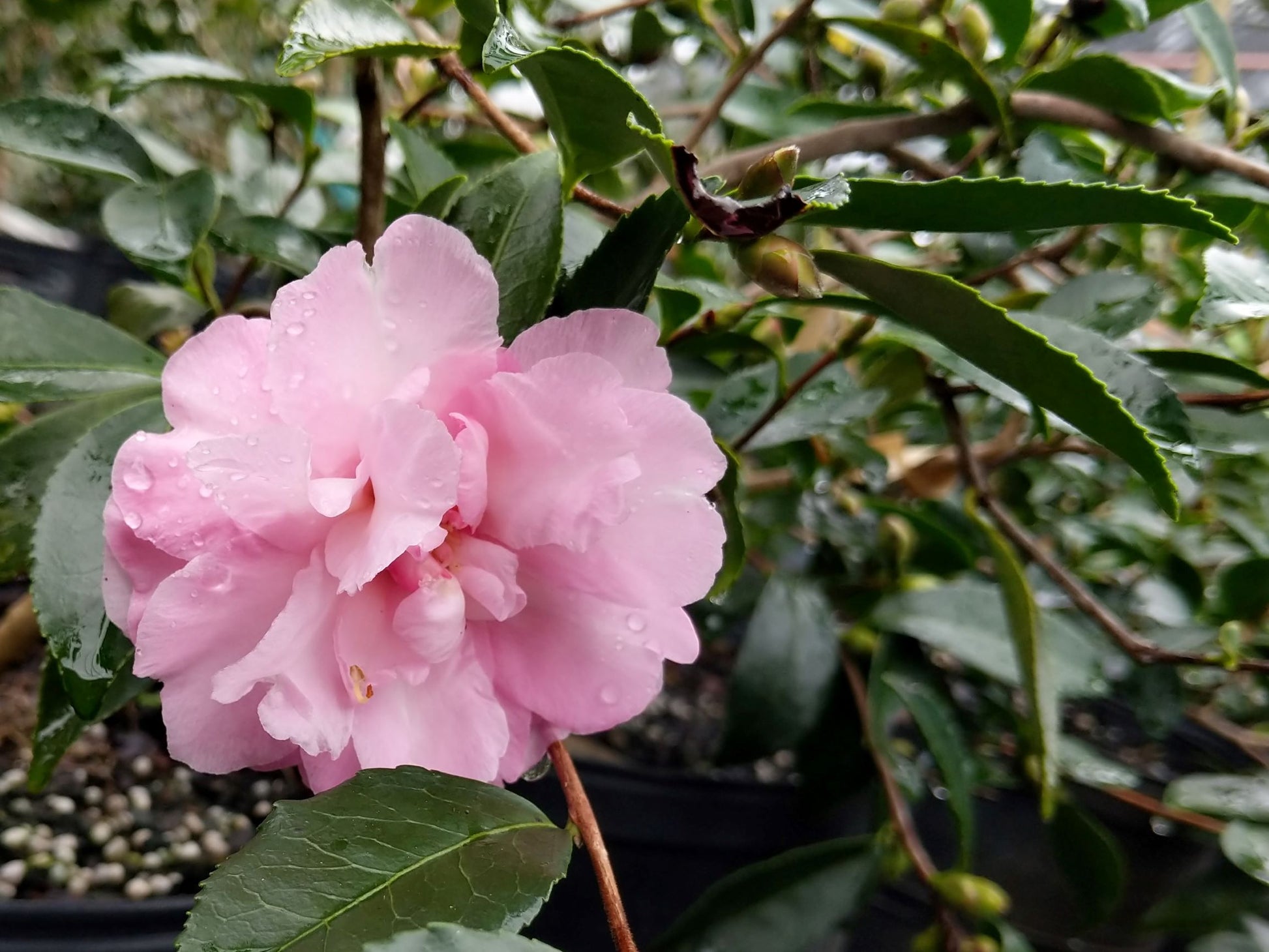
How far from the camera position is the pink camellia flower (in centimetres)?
30

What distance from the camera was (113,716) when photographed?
0.77 m

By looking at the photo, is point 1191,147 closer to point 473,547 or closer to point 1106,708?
point 473,547

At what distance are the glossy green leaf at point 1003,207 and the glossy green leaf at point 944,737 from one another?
1.64 ft

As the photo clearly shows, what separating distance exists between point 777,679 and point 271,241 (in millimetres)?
537

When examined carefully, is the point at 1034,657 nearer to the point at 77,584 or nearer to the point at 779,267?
the point at 779,267

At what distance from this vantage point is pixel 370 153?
47cm

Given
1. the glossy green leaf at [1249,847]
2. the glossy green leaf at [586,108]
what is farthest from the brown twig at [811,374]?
the glossy green leaf at [1249,847]

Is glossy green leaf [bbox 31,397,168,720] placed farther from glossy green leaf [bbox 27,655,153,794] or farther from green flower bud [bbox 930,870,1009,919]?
green flower bud [bbox 930,870,1009,919]

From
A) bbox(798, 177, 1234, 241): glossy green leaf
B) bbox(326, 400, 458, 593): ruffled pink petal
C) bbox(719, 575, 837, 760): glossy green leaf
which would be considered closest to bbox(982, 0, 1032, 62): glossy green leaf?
bbox(798, 177, 1234, 241): glossy green leaf

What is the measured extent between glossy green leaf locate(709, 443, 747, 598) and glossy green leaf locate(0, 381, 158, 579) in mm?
299

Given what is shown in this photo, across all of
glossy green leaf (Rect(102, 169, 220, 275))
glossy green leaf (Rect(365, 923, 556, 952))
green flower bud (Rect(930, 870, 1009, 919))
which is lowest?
green flower bud (Rect(930, 870, 1009, 919))

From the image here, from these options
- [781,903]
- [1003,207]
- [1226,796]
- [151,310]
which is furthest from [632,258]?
[1226,796]

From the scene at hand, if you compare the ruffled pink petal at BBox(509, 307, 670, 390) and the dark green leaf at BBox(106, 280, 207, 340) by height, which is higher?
the ruffled pink petal at BBox(509, 307, 670, 390)

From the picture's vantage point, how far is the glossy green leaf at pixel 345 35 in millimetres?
294
